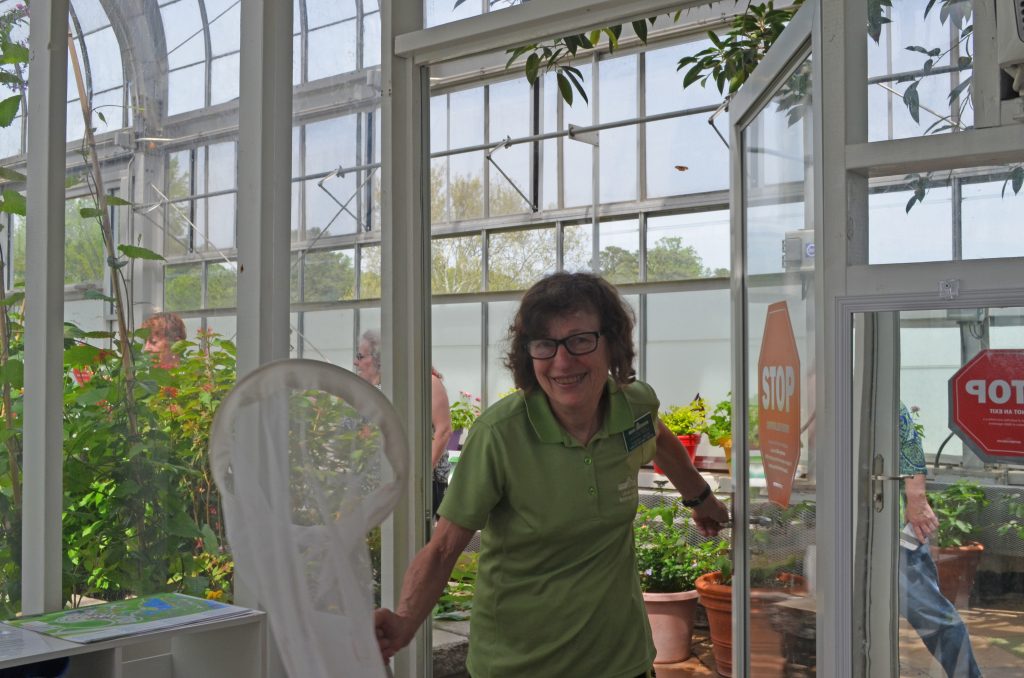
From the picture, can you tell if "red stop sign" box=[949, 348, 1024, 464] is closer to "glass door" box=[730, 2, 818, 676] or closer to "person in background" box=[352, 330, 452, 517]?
"glass door" box=[730, 2, 818, 676]

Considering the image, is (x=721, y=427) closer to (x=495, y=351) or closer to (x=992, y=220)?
(x=495, y=351)

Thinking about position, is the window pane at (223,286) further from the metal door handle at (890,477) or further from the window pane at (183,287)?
the metal door handle at (890,477)

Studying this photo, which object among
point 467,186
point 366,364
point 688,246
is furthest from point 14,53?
point 467,186

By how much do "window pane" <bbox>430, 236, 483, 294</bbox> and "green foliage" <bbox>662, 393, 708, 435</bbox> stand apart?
7.14ft

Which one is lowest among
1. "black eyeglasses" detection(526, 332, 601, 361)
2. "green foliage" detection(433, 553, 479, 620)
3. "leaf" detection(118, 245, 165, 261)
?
"green foliage" detection(433, 553, 479, 620)

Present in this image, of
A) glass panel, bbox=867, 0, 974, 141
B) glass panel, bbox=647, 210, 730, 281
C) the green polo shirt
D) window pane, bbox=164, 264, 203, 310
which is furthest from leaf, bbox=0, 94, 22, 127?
glass panel, bbox=647, 210, 730, 281

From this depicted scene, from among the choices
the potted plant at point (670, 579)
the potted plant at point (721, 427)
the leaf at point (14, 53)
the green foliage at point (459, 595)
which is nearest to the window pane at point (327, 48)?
the leaf at point (14, 53)

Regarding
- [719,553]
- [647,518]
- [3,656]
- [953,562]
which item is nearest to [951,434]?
[953,562]

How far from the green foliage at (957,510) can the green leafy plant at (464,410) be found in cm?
634

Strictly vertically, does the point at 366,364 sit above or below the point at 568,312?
below

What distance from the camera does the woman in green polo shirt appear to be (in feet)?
7.07

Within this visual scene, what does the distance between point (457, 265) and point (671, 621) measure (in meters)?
4.31

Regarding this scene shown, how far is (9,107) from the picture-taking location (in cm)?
304

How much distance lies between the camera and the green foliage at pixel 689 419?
7.25 metres
